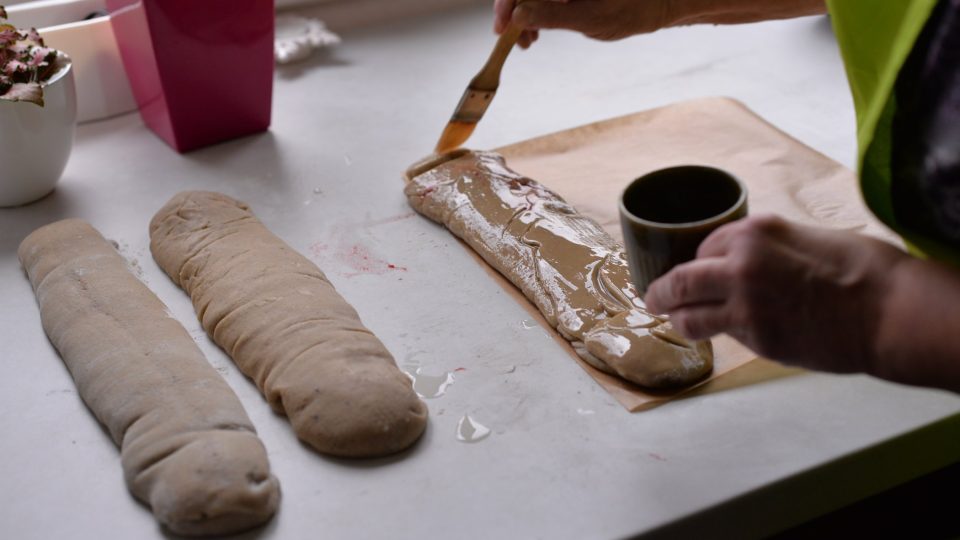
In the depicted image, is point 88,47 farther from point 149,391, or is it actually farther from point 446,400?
point 446,400

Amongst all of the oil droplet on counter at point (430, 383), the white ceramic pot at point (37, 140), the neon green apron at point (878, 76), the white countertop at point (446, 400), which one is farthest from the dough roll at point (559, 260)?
the white ceramic pot at point (37, 140)

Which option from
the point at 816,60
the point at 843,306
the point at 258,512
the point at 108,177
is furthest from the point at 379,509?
the point at 816,60

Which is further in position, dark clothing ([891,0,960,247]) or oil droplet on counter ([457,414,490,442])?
oil droplet on counter ([457,414,490,442])

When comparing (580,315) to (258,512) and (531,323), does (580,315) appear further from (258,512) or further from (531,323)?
(258,512)

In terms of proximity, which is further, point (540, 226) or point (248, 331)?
point (540, 226)

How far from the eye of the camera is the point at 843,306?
2.74ft

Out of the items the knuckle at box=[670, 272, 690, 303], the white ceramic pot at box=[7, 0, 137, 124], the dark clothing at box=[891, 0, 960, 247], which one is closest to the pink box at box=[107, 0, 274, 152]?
the white ceramic pot at box=[7, 0, 137, 124]

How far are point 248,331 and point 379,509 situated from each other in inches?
11.7

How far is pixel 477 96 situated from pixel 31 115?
24.3 inches

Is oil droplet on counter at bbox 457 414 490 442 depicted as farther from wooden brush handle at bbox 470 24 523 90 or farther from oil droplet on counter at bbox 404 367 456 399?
wooden brush handle at bbox 470 24 523 90

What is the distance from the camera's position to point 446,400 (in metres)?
1.11

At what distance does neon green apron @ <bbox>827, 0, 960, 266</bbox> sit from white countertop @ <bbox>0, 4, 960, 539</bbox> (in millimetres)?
247

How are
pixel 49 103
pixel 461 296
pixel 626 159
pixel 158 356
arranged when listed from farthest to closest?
1. pixel 626 159
2. pixel 49 103
3. pixel 461 296
4. pixel 158 356

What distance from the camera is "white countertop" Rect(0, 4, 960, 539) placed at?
97 centimetres
